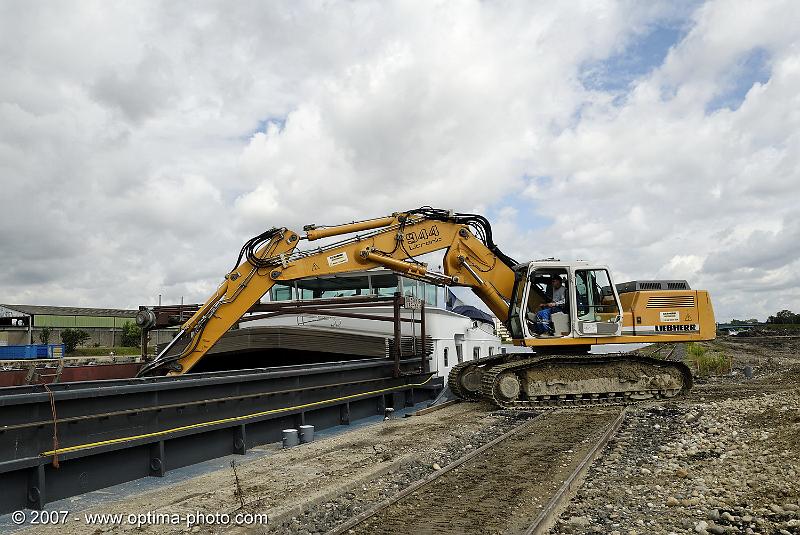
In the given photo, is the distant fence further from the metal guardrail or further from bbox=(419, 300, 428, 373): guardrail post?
the metal guardrail

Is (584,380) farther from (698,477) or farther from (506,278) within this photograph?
(698,477)

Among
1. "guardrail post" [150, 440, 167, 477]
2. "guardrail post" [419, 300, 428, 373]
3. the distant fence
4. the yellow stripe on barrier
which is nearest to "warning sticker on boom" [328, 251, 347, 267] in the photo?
the yellow stripe on barrier

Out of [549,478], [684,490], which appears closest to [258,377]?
[549,478]

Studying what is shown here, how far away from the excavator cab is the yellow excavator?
23 millimetres

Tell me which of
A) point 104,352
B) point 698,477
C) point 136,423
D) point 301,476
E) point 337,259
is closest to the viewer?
point 698,477

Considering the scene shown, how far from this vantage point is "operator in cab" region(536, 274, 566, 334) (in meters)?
13.9

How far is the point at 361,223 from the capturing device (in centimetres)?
1311

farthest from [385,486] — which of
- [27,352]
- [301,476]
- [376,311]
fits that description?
[27,352]

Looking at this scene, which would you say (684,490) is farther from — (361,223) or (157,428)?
(361,223)

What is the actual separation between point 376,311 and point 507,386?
4077 mm

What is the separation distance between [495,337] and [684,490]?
1774 centimetres

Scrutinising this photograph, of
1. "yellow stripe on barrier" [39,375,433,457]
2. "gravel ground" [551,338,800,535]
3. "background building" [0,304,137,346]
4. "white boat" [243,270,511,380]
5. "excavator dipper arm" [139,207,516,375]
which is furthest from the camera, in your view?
"background building" [0,304,137,346]

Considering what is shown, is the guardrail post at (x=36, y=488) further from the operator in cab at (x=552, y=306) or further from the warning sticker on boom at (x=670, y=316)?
the warning sticker on boom at (x=670, y=316)

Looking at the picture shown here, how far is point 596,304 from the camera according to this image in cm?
1400
